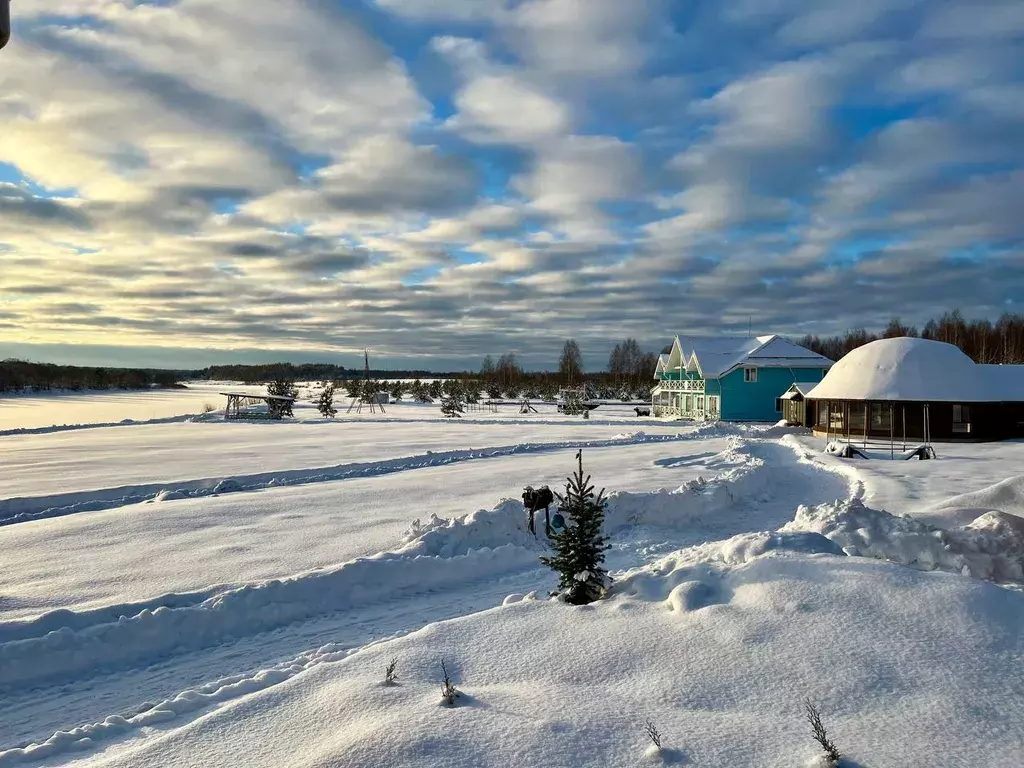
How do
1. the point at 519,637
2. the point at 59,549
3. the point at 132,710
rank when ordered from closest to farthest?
the point at 132,710 → the point at 519,637 → the point at 59,549

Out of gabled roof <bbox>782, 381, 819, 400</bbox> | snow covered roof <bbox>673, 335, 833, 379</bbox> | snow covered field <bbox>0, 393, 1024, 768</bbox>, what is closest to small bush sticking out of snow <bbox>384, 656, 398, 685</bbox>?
snow covered field <bbox>0, 393, 1024, 768</bbox>

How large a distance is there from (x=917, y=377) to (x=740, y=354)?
56.9ft

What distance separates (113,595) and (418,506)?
6.76m

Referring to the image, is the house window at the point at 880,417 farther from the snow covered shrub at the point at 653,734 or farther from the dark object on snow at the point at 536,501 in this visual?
the snow covered shrub at the point at 653,734

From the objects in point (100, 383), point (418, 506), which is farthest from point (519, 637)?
point (100, 383)

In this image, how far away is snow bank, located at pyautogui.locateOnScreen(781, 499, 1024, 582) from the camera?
24.7 ft

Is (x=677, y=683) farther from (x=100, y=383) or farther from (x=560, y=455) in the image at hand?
(x=100, y=383)

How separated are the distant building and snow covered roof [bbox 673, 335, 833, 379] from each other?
1182cm

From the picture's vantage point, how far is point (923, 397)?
31109 mm

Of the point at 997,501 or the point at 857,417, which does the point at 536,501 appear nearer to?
the point at 997,501

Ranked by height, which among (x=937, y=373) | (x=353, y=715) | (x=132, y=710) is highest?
(x=937, y=373)

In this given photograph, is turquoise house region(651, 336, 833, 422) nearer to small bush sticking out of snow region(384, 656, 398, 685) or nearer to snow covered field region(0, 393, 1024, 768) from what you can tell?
snow covered field region(0, 393, 1024, 768)

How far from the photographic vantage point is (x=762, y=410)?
47.2 metres

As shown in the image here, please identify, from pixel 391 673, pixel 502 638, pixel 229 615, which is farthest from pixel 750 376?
pixel 391 673
